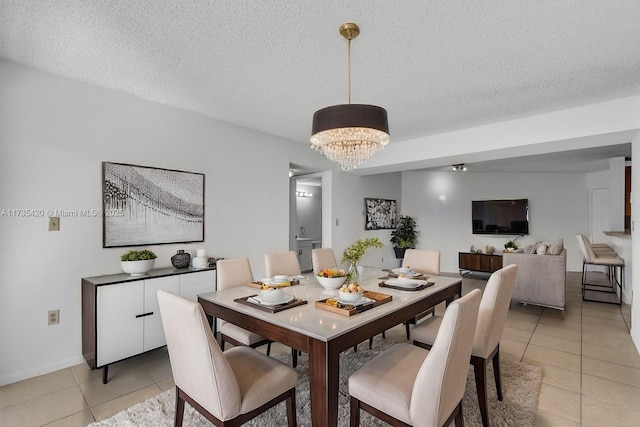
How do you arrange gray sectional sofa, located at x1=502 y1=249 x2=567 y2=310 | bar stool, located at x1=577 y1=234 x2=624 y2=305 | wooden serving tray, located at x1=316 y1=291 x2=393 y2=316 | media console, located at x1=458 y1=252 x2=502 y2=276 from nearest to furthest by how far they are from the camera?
wooden serving tray, located at x1=316 y1=291 x2=393 y2=316
gray sectional sofa, located at x1=502 y1=249 x2=567 y2=310
bar stool, located at x1=577 y1=234 x2=624 y2=305
media console, located at x1=458 y1=252 x2=502 y2=276

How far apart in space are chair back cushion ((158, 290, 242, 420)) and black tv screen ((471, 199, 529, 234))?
22.7ft

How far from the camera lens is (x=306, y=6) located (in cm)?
177

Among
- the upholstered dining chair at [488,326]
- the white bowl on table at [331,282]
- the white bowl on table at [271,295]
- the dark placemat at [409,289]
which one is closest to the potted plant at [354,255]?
the white bowl on table at [331,282]

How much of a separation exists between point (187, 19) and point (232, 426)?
2188 millimetres

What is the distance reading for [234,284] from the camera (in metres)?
2.70

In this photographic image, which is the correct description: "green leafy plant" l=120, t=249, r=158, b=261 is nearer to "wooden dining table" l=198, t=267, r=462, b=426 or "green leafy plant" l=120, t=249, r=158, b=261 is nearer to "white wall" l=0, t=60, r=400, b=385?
"white wall" l=0, t=60, r=400, b=385

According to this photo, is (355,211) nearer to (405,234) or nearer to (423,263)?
(405,234)

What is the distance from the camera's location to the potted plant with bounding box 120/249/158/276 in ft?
8.98

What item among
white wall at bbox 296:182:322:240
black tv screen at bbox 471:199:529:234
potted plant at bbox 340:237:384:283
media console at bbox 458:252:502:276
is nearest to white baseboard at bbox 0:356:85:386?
potted plant at bbox 340:237:384:283

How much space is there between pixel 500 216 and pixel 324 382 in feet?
22.1

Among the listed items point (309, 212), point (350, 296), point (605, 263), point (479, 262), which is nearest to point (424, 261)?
point (350, 296)

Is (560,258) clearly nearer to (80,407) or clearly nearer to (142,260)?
(142,260)

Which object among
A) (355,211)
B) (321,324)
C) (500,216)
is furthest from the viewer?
(500,216)

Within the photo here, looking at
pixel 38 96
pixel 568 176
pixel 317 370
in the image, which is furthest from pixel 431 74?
pixel 568 176
